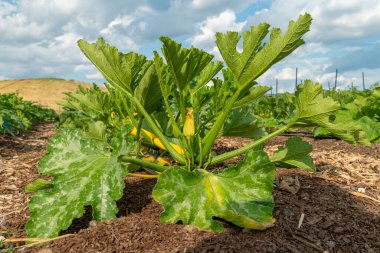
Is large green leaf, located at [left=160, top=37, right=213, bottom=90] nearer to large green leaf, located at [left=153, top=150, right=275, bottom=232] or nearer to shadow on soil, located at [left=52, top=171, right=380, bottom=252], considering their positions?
large green leaf, located at [left=153, top=150, right=275, bottom=232]

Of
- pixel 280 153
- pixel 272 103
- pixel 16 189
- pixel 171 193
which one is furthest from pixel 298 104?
pixel 272 103

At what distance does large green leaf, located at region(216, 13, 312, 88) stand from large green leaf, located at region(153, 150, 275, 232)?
50 centimetres

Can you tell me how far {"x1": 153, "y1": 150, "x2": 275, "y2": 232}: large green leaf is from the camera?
2180mm

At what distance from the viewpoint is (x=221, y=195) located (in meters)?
2.28

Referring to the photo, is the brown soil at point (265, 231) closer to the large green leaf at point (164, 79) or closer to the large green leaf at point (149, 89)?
the large green leaf at point (149, 89)

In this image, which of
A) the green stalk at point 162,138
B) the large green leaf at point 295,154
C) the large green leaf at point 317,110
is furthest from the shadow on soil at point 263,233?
the large green leaf at point 317,110

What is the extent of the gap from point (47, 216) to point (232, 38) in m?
1.43

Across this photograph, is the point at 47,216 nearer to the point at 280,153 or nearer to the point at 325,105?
the point at 280,153

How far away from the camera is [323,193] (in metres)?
2.84

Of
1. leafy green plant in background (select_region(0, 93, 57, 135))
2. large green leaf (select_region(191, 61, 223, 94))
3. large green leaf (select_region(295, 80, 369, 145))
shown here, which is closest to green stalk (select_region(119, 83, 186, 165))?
large green leaf (select_region(191, 61, 223, 94))

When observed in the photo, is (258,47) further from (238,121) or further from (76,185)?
(76,185)

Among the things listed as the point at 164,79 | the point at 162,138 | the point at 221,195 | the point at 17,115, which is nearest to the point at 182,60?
the point at 164,79

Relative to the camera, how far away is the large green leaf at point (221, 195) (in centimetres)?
218

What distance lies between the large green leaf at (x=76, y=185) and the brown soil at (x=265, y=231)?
3.9 inches
